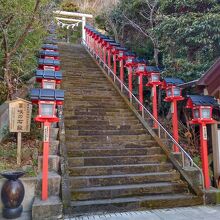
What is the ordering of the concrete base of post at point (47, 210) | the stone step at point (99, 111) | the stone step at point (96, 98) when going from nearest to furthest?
the concrete base of post at point (47, 210) < the stone step at point (99, 111) < the stone step at point (96, 98)

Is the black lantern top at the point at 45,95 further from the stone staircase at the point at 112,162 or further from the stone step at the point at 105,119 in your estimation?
the stone step at the point at 105,119

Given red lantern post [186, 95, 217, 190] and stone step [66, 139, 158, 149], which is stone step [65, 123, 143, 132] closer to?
stone step [66, 139, 158, 149]

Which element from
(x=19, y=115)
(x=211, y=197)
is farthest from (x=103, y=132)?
(x=211, y=197)

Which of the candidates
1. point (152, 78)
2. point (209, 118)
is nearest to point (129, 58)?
point (152, 78)

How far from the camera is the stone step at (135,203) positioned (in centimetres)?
546

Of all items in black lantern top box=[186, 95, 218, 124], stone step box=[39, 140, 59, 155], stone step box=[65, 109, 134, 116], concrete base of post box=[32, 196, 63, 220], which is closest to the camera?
concrete base of post box=[32, 196, 63, 220]

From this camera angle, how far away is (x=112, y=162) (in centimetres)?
699

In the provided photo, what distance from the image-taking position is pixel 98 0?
2273 cm

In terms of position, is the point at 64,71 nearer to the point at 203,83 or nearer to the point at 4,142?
the point at 4,142

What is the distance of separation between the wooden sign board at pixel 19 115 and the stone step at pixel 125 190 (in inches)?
80.0

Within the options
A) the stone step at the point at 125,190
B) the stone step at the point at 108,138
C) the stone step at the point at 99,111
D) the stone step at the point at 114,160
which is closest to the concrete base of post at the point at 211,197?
the stone step at the point at 125,190

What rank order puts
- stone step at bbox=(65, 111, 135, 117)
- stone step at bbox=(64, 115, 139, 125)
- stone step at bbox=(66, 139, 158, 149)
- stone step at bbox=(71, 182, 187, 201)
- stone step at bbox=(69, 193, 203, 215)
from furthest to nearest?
stone step at bbox=(65, 111, 135, 117)
stone step at bbox=(64, 115, 139, 125)
stone step at bbox=(66, 139, 158, 149)
stone step at bbox=(71, 182, 187, 201)
stone step at bbox=(69, 193, 203, 215)

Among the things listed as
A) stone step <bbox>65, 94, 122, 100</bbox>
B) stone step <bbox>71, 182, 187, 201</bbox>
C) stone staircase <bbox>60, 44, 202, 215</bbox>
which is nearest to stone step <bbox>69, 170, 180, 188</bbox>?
stone staircase <bbox>60, 44, 202, 215</bbox>

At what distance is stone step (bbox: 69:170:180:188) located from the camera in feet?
20.1
